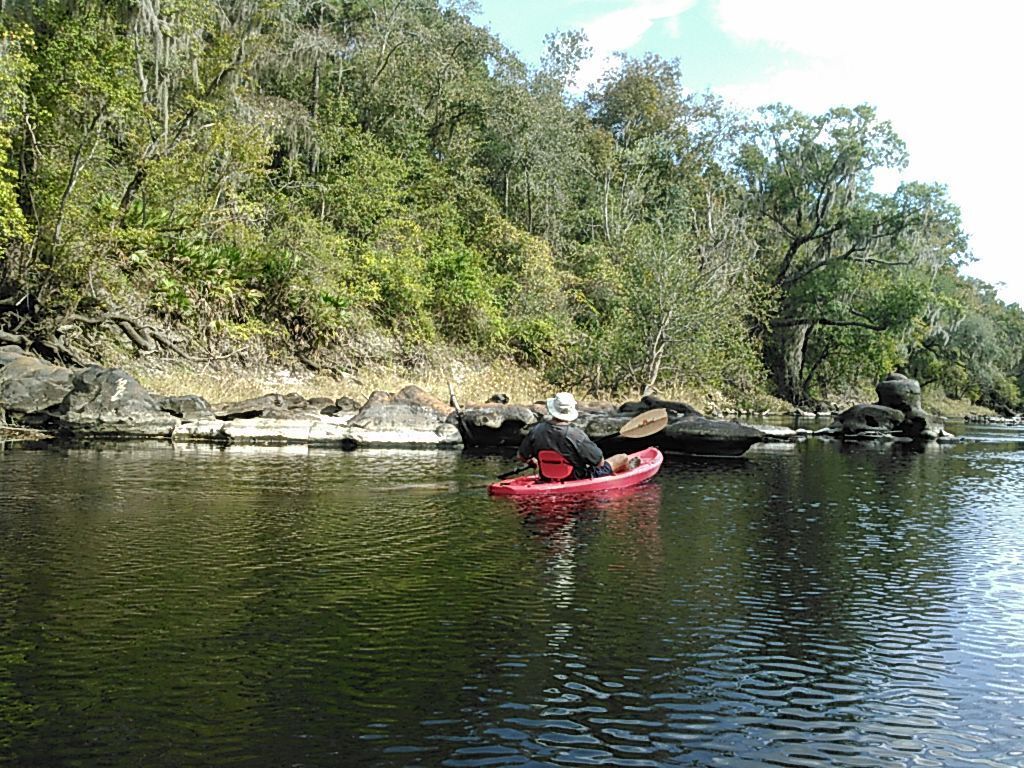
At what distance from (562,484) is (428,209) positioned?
24641mm

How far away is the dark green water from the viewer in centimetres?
Result: 480

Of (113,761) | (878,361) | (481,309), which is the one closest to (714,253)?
(481,309)

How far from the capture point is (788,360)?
4497 cm

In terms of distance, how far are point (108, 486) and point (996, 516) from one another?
11897mm

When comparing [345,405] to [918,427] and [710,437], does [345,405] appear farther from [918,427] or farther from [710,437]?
[918,427]

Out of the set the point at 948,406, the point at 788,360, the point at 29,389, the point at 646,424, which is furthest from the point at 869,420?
the point at 948,406

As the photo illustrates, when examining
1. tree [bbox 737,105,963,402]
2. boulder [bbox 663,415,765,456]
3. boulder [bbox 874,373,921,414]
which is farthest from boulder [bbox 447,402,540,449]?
tree [bbox 737,105,963,402]

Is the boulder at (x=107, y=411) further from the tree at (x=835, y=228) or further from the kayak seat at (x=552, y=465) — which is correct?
the tree at (x=835, y=228)

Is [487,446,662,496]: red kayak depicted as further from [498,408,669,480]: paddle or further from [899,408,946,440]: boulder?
[899,408,946,440]: boulder

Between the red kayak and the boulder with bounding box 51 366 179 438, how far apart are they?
924 centimetres

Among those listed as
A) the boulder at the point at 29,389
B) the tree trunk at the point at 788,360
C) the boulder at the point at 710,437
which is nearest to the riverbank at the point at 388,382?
the boulder at the point at 29,389

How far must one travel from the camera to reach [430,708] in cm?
520

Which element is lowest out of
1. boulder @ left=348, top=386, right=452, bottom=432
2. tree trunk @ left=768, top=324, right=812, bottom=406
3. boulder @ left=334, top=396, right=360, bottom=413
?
boulder @ left=348, top=386, right=452, bottom=432

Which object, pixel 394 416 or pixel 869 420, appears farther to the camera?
pixel 869 420
